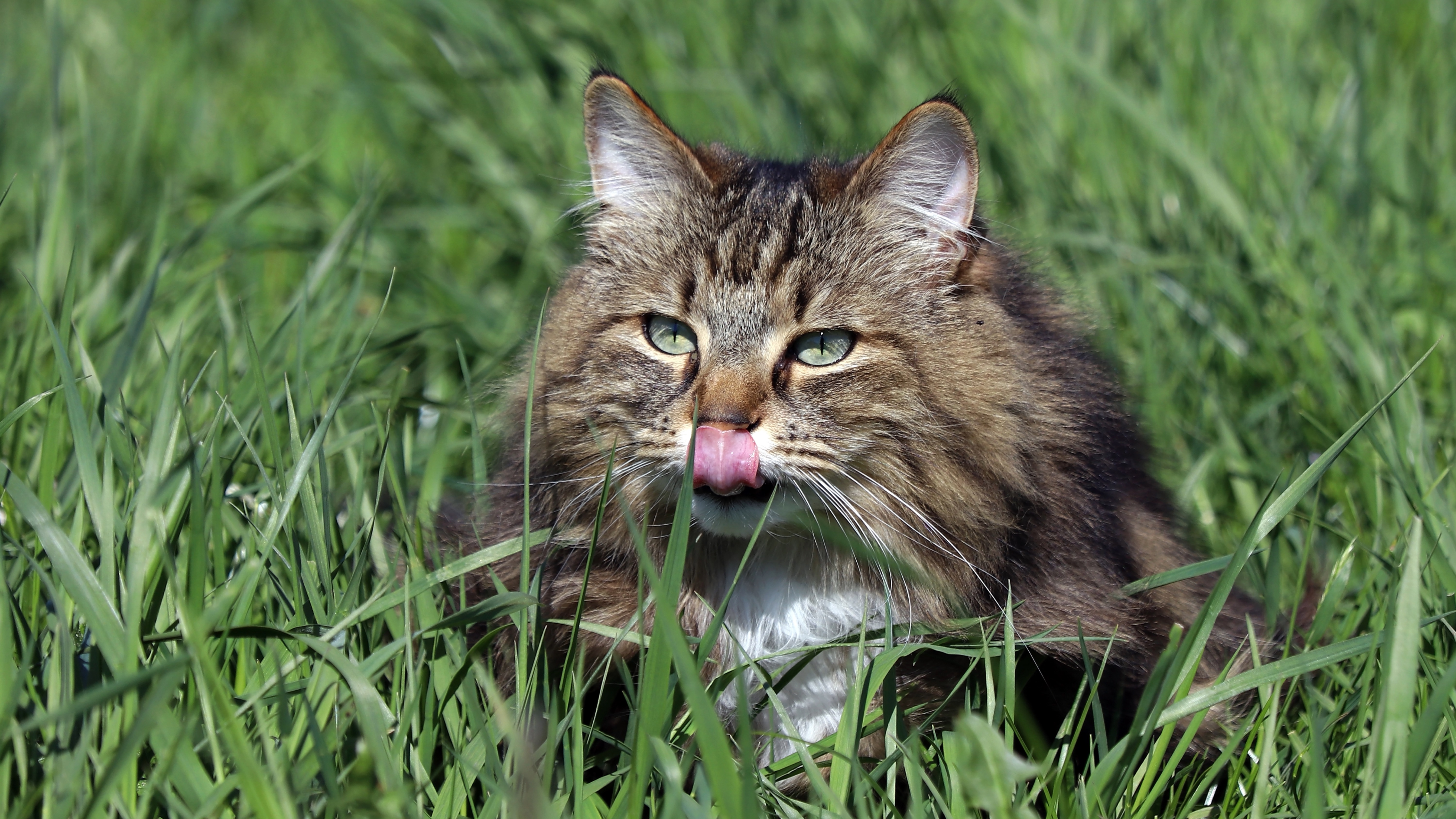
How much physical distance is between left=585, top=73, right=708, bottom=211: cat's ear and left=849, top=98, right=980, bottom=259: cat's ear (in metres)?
0.32

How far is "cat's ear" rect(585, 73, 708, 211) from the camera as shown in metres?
2.16

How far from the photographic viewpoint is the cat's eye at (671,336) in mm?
2070

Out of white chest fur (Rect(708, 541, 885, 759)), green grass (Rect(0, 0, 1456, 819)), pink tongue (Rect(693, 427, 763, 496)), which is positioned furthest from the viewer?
white chest fur (Rect(708, 541, 885, 759))

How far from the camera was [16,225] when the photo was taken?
3803 millimetres

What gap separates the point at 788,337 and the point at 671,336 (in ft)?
0.72

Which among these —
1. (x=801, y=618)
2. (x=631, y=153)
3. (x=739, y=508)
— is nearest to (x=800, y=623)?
(x=801, y=618)

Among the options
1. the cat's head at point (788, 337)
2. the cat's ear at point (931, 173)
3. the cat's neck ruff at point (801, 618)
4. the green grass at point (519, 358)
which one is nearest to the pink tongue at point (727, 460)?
the cat's head at point (788, 337)

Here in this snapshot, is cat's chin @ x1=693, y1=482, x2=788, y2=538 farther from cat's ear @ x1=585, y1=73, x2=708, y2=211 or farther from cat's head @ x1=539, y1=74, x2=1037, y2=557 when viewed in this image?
cat's ear @ x1=585, y1=73, x2=708, y2=211

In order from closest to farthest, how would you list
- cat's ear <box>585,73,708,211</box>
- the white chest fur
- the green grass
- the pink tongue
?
the green grass < the pink tongue < the white chest fur < cat's ear <box>585,73,708,211</box>

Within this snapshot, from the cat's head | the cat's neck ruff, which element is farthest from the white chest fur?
the cat's head

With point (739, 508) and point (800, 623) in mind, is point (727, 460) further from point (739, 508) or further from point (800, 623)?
point (800, 623)

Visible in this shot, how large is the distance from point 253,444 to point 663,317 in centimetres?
90

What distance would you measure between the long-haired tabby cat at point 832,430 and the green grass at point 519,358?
12 cm

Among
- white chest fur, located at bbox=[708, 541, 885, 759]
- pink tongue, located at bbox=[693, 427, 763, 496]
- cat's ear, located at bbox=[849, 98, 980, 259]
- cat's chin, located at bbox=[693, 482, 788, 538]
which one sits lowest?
white chest fur, located at bbox=[708, 541, 885, 759]
